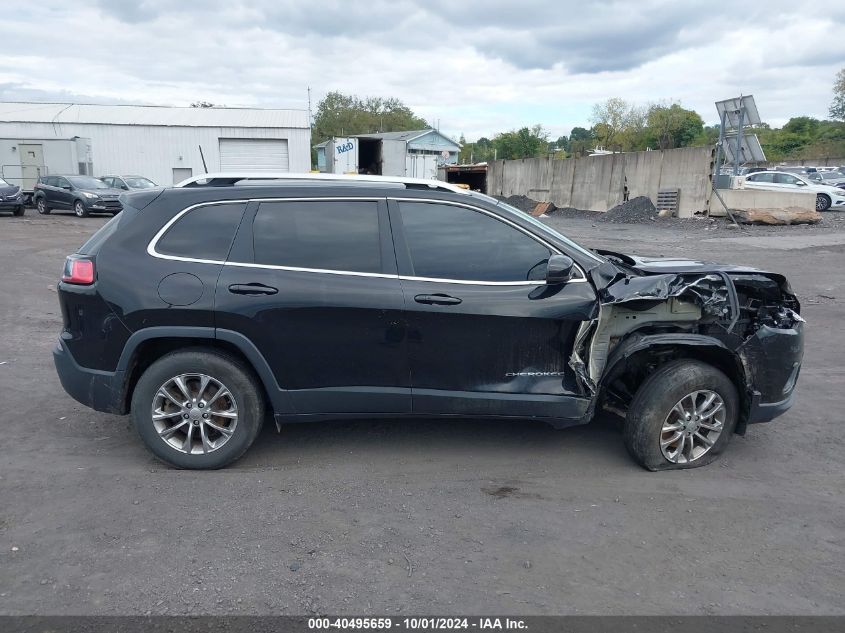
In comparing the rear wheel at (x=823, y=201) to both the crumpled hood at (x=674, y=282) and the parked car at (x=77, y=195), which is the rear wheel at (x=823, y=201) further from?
the parked car at (x=77, y=195)

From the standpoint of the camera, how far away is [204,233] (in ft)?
14.2

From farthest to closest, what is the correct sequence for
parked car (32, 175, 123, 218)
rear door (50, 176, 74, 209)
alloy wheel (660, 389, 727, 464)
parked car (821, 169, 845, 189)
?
parked car (821, 169, 845, 189) < rear door (50, 176, 74, 209) < parked car (32, 175, 123, 218) < alloy wheel (660, 389, 727, 464)

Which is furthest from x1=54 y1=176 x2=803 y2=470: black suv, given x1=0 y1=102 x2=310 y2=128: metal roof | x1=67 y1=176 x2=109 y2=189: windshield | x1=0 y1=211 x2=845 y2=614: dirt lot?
x1=0 y1=102 x2=310 y2=128: metal roof

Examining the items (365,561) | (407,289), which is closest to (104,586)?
(365,561)

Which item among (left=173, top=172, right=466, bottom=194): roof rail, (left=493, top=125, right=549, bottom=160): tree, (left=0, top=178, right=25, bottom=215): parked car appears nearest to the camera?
(left=173, top=172, right=466, bottom=194): roof rail

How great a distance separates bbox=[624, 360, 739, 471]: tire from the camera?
4.33 meters

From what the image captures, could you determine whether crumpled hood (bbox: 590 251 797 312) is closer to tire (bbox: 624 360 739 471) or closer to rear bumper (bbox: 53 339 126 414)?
tire (bbox: 624 360 739 471)

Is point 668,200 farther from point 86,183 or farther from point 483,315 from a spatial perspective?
point 483,315

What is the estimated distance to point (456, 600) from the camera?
3.08m

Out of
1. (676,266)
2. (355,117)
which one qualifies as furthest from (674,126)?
(676,266)

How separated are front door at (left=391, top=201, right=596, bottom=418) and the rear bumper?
1.90 meters

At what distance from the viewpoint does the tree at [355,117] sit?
277 feet

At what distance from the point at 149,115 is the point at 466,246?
41.3 metres

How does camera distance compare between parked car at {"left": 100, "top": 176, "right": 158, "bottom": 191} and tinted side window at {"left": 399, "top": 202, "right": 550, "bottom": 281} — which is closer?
tinted side window at {"left": 399, "top": 202, "right": 550, "bottom": 281}
